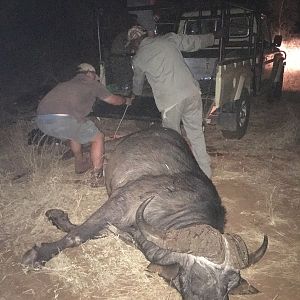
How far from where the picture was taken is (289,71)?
18359 mm

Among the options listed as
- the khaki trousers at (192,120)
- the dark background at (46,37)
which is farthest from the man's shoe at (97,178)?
the dark background at (46,37)

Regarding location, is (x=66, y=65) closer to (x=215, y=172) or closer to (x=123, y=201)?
(x=215, y=172)

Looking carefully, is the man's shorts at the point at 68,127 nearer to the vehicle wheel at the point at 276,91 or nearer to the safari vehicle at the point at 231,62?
the safari vehicle at the point at 231,62

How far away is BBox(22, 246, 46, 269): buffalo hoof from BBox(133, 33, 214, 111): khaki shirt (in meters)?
2.56

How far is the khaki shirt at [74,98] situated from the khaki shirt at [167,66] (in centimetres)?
73

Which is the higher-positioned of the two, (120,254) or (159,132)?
(159,132)

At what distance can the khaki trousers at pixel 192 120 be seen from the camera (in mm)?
5340

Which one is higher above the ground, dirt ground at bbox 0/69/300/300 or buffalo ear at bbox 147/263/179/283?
buffalo ear at bbox 147/263/179/283

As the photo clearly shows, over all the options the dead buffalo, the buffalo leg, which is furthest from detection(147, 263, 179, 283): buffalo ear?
the buffalo leg

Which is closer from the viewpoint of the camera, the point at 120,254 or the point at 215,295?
the point at 215,295

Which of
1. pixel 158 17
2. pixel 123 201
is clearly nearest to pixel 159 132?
pixel 123 201

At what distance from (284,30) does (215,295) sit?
31325 millimetres

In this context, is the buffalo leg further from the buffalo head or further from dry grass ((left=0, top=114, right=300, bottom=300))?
the buffalo head

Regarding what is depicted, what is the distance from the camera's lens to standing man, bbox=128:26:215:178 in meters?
5.16
